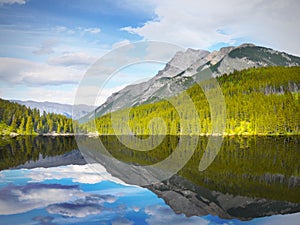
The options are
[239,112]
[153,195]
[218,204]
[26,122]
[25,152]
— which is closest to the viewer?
[218,204]

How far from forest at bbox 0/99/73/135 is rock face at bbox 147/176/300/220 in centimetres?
11204

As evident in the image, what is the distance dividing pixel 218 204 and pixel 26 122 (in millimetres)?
125356

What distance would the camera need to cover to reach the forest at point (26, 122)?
4845 inches

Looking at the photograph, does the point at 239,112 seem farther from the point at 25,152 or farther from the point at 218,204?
the point at 218,204

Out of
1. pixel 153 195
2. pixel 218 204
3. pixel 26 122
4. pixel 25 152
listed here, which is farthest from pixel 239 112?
pixel 218 204

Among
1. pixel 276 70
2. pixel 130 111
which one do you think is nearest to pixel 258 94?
pixel 276 70

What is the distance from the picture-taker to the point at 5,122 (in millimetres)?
122688

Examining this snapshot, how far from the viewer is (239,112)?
103 m

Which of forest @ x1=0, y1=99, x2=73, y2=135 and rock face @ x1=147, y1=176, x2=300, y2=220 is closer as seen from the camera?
rock face @ x1=147, y1=176, x2=300, y2=220

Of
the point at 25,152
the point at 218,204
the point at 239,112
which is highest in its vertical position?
the point at 239,112

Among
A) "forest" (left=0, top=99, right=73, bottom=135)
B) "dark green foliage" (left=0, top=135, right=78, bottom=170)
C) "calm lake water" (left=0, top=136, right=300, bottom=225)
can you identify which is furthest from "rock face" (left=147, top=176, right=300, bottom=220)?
"forest" (left=0, top=99, right=73, bottom=135)

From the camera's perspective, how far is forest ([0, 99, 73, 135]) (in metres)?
123

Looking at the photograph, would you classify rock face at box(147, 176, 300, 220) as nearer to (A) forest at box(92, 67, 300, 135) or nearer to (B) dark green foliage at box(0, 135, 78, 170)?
(B) dark green foliage at box(0, 135, 78, 170)

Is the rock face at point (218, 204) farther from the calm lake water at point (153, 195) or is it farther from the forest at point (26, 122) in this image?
the forest at point (26, 122)
